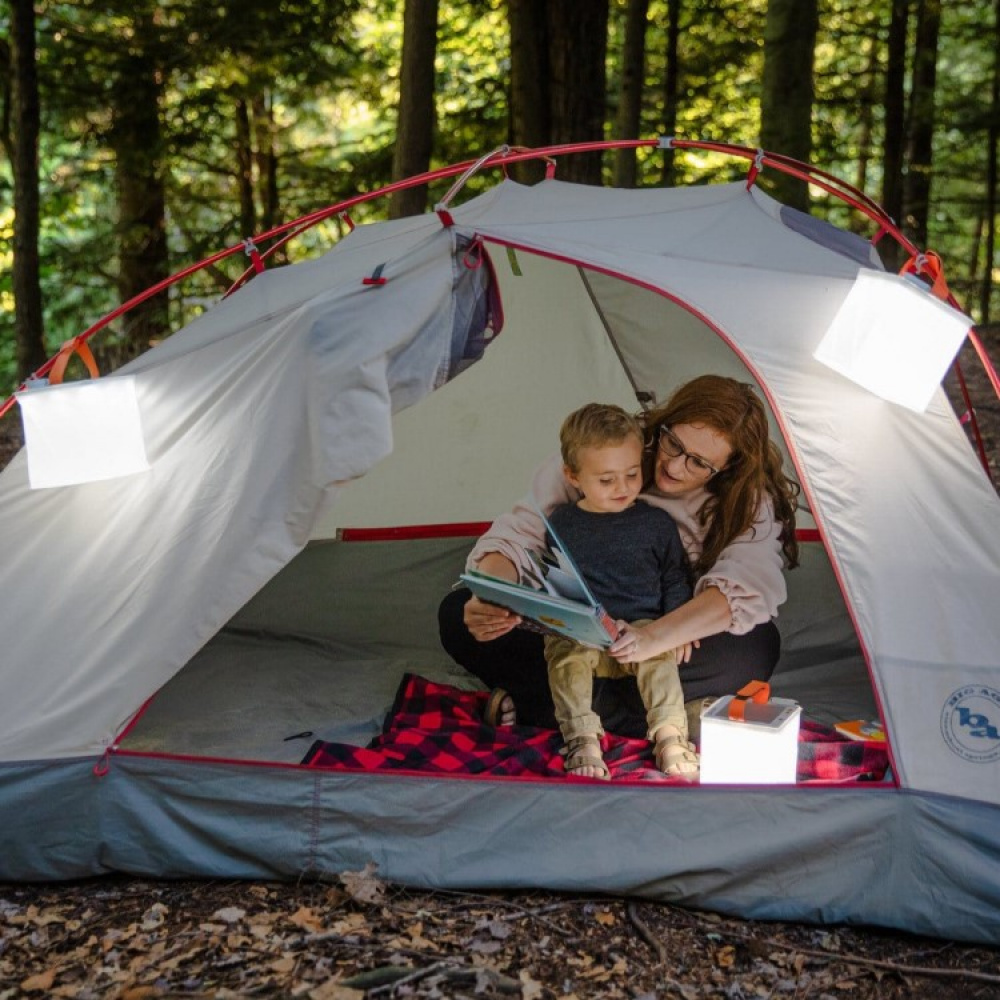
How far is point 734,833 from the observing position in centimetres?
267

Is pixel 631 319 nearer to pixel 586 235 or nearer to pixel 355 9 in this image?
pixel 586 235

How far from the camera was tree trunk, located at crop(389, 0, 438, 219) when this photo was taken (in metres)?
6.19

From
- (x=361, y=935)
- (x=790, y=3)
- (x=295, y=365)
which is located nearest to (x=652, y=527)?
(x=295, y=365)

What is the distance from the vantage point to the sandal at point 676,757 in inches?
116

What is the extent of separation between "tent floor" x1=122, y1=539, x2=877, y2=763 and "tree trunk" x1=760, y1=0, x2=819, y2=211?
2816 millimetres

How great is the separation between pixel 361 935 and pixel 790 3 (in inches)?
210

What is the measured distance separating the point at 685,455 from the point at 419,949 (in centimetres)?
144

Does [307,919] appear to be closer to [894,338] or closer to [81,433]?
[81,433]

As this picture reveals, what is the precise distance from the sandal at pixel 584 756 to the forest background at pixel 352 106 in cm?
386

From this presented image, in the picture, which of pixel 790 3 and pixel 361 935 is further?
pixel 790 3

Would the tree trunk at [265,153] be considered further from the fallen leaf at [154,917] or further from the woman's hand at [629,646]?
the fallen leaf at [154,917]

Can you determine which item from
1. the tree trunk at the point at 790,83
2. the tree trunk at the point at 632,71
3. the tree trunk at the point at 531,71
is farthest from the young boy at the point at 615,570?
the tree trunk at the point at 632,71

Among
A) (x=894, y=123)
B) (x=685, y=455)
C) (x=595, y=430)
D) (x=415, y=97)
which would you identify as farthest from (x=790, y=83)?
(x=894, y=123)

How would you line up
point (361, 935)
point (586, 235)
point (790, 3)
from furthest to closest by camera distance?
point (790, 3) → point (586, 235) → point (361, 935)
